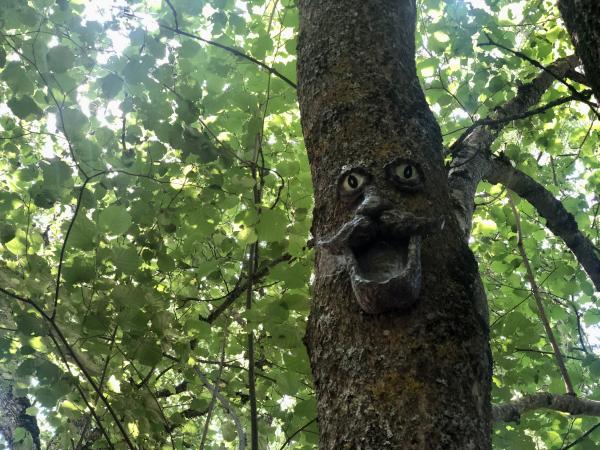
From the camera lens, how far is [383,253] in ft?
3.11

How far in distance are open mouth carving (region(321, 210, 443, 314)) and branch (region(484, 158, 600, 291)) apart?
60.2 inches

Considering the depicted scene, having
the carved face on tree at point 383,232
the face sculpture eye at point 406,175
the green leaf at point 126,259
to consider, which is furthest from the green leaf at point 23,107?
the face sculpture eye at point 406,175

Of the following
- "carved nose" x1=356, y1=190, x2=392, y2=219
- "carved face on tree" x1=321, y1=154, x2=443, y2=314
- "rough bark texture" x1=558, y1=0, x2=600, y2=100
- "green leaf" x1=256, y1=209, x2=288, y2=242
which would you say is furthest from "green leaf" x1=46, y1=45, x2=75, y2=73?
"rough bark texture" x1=558, y1=0, x2=600, y2=100

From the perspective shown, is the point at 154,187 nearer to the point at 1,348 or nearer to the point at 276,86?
the point at 276,86

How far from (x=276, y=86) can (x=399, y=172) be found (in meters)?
1.50

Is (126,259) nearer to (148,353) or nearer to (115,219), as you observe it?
(115,219)

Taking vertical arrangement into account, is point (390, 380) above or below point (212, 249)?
below

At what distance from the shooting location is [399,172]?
1041mm

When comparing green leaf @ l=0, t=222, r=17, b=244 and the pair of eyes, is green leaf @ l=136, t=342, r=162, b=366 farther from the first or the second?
the pair of eyes

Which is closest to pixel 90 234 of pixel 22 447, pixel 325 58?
pixel 325 58

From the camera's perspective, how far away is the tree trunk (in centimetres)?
79

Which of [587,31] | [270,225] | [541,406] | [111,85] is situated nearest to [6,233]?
[111,85]

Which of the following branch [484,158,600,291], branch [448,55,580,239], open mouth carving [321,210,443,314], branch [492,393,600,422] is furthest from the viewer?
branch [484,158,600,291]

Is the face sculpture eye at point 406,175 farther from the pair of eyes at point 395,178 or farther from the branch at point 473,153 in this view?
the branch at point 473,153
